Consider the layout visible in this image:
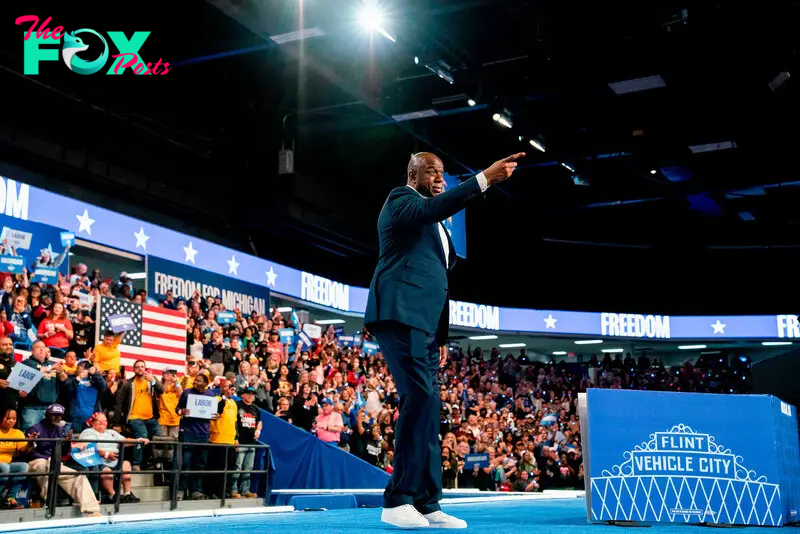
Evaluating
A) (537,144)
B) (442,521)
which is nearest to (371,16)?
(537,144)

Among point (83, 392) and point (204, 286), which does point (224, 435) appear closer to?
point (83, 392)

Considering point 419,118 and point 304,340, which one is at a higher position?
point 419,118

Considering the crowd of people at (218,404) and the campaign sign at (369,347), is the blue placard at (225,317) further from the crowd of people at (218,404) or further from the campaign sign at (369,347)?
the campaign sign at (369,347)

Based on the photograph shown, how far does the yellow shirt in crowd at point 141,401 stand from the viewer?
992cm

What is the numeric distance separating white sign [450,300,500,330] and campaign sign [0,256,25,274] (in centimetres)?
1549

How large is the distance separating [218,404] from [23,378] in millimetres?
2556

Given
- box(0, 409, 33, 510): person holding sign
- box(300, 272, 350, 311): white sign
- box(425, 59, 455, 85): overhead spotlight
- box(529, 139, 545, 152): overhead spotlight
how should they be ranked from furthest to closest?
box(300, 272, 350, 311): white sign
box(529, 139, 545, 152): overhead spotlight
box(425, 59, 455, 85): overhead spotlight
box(0, 409, 33, 510): person holding sign

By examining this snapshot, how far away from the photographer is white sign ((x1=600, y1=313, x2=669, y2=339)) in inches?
1067

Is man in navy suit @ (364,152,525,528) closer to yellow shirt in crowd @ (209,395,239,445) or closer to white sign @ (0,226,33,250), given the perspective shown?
yellow shirt in crowd @ (209,395,239,445)

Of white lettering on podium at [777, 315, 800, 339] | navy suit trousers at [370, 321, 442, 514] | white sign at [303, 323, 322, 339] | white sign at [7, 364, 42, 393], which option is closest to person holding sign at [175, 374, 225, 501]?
white sign at [7, 364, 42, 393]

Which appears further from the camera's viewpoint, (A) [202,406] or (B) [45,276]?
(B) [45,276]

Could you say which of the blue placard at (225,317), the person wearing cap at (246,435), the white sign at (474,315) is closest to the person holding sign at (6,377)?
the person wearing cap at (246,435)

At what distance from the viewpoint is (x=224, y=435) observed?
1030 cm

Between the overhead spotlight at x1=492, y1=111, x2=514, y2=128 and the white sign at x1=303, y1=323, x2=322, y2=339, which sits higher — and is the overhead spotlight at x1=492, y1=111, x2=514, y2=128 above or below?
above
